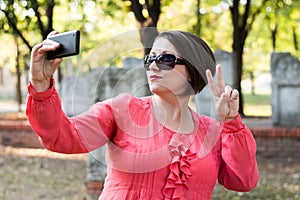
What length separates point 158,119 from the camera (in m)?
2.19

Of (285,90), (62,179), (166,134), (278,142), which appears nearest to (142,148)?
(166,134)

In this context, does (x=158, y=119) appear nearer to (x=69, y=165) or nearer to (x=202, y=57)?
(x=202, y=57)

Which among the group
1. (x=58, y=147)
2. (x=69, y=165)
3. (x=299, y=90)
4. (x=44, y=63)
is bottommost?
(x=69, y=165)

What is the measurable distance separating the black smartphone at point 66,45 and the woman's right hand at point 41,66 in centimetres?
2

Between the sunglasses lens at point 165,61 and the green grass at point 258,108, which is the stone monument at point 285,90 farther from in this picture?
the sunglasses lens at point 165,61

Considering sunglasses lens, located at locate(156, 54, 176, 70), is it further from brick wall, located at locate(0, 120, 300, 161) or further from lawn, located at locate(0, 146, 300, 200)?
brick wall, located at locate(0, 120, 300, 161)

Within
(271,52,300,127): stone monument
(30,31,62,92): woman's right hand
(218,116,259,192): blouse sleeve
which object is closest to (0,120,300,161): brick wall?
(271,52,300,127): stone monument

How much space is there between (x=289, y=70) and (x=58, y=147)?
913 centimetres

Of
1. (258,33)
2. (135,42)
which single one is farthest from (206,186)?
(258,33)

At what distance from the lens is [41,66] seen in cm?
185

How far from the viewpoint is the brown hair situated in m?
2.17

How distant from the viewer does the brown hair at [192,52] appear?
2.17 meters

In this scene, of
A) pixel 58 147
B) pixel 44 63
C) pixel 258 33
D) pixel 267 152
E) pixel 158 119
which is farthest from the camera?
pixel 258 33

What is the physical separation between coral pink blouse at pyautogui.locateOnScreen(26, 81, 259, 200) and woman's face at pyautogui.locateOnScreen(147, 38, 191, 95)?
4.0 inches
